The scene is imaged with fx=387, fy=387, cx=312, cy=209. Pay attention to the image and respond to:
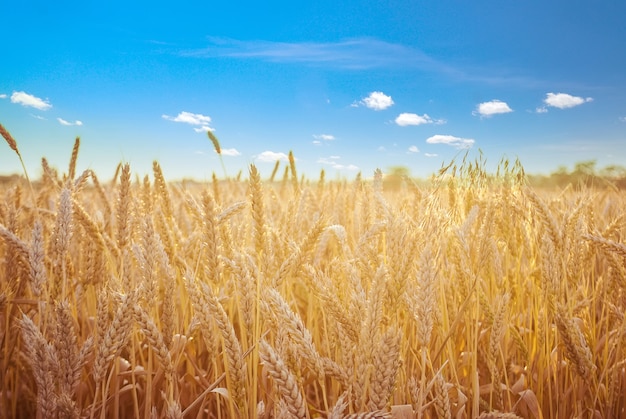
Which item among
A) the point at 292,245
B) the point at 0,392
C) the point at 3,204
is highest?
the point at 3,204

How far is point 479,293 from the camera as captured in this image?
68.4 inches

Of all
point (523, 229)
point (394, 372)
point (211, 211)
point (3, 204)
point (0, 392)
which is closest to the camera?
point (394, 372)

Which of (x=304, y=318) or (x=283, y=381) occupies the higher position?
(x=283, y=381)

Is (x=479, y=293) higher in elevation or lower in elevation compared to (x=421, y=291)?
lower

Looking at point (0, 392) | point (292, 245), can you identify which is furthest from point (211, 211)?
point (0, 392)

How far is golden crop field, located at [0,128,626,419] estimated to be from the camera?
1082 mm

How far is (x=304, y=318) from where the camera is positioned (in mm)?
2496

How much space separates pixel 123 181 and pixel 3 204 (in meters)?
1.27

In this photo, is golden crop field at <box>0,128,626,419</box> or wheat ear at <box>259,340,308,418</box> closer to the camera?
wheat ear at <box>259,340,308,418</box>

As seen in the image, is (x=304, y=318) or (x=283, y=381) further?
(x=304, y=318)

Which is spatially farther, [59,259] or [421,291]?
[59,259]

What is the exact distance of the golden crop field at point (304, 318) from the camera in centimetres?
108

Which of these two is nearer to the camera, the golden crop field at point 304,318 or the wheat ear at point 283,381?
the wheat ear at point 283,381

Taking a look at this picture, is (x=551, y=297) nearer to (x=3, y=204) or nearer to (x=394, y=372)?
(x=394, y=372)
